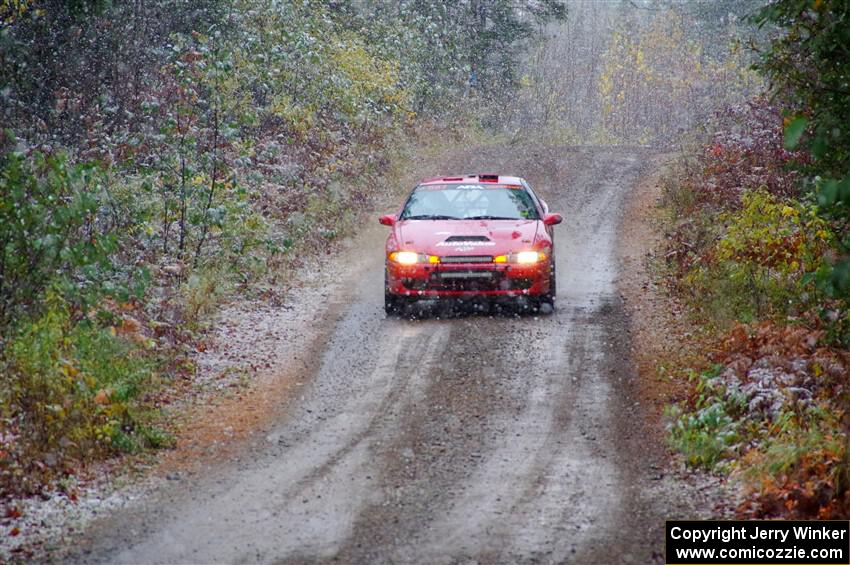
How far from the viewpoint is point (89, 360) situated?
31.6 feet

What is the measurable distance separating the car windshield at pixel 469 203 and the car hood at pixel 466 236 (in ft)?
0.77

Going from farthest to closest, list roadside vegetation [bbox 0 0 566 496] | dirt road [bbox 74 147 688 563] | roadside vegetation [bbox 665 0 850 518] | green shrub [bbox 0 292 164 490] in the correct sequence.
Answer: roadside vegetation [bbox 0 0 566 496], green shrub [bbox 0 292 164 490], roadside vegetation [bbox 665 0 850 518], dirt road [bbox 74 147 688 563]

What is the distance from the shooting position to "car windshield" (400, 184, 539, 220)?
13.6 meters

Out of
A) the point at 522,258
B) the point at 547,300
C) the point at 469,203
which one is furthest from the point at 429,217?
the point at 547,300

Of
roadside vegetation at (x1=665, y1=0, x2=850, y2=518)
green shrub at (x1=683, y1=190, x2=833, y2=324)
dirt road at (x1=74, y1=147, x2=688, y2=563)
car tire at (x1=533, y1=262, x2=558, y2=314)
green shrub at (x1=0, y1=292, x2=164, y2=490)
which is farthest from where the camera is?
car tire at (x1=533, y1=262, x2=558, y2=314)

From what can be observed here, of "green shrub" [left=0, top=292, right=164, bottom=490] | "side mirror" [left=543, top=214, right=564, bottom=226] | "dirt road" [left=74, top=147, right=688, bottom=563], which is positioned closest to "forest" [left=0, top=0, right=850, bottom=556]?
"green shrub" [left=0, top=292, right=164, bottom=490]

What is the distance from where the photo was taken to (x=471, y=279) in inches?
496

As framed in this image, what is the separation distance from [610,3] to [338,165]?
69.2 metres

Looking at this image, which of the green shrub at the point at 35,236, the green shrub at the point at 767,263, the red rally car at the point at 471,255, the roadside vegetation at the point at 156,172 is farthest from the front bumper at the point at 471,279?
the green shrub at the point at 35,236

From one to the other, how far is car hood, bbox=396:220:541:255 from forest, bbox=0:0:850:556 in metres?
2.56

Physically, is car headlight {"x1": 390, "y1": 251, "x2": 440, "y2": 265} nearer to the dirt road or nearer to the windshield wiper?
the dirt road

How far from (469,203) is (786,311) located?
4.61 metres

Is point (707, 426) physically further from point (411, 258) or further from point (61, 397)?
point (61, 397)

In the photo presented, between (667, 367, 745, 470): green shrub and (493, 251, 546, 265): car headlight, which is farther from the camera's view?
(493, 251, 546, 265): car headlight
